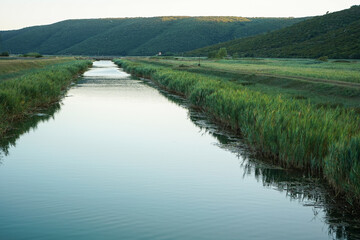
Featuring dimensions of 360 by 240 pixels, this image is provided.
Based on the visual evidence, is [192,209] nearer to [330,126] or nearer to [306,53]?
[330,126]

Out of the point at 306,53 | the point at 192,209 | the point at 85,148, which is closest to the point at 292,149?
the point at 192,209

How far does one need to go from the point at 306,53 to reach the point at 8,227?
92736mm

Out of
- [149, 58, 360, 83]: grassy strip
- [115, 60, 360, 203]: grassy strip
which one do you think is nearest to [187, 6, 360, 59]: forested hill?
[149, 58, 360, 83]: grassy strip

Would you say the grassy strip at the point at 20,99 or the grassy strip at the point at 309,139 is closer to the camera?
the grassy strip at the point at 309,139

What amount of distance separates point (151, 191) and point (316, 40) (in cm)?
10237

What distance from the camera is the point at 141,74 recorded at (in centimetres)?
5838

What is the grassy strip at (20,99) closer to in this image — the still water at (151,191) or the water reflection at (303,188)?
the still water at (151,191)

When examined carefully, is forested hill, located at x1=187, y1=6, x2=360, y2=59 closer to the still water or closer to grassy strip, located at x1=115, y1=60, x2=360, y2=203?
grassy strip, located at x1=115, y1=60, x2=360, y2=203

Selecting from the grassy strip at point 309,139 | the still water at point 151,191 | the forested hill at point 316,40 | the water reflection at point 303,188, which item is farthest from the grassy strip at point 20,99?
the forested hill at point 316,40

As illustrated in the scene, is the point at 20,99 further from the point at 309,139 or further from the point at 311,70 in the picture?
the point at 311,70

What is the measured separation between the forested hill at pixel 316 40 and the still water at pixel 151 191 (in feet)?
220

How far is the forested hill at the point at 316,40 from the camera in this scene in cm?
8606

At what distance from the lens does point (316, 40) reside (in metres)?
104

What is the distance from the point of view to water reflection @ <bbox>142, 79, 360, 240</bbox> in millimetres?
8172
